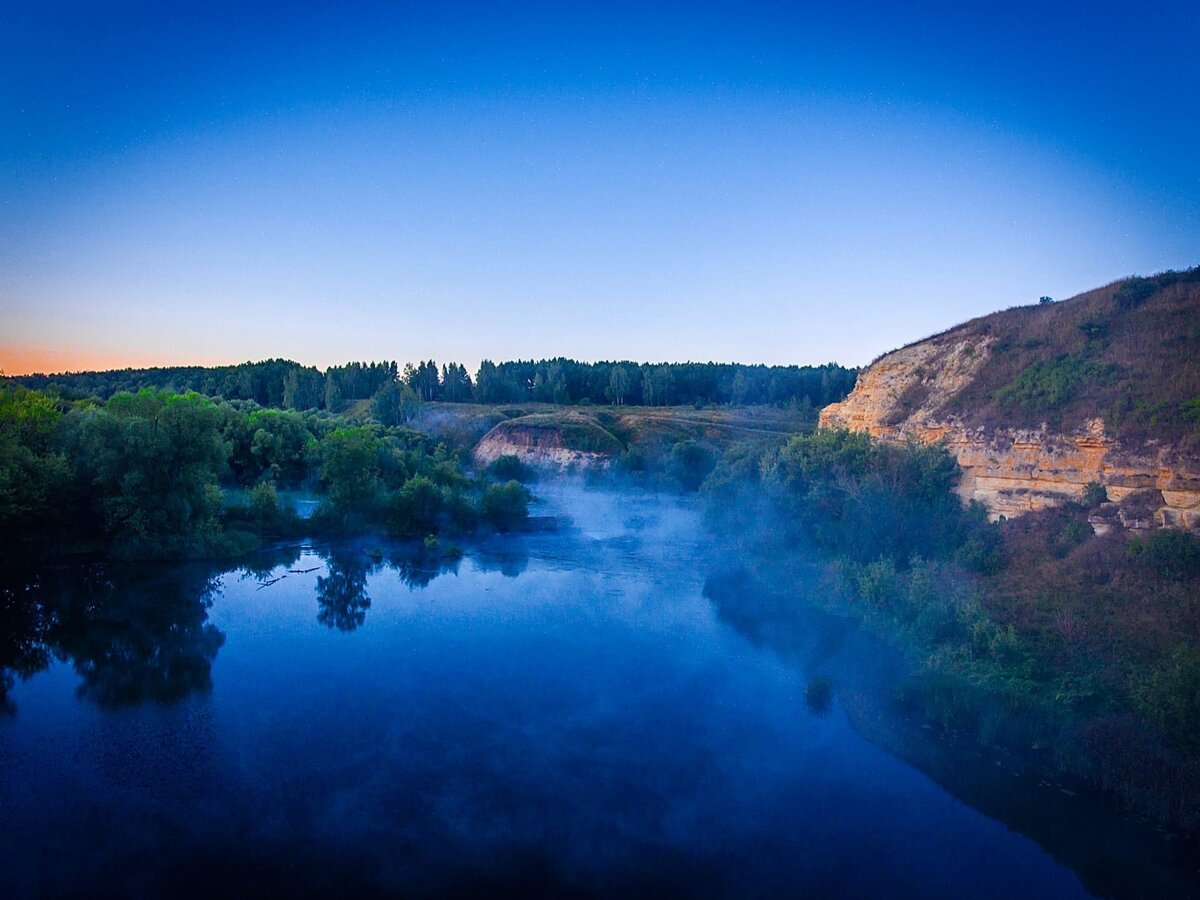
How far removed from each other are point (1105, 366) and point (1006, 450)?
5727 millimetres

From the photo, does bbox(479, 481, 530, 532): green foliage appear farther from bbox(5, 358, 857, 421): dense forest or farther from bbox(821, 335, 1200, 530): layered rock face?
bbox(5, 358, 857, 421): dense forest

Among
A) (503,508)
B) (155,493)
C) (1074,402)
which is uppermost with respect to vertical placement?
(1074,402)

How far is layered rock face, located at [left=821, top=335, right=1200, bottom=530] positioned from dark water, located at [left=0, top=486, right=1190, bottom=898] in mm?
10744

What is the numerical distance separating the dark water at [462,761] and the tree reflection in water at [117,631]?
0.47 ft

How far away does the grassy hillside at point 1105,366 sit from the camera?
27344 millimetres

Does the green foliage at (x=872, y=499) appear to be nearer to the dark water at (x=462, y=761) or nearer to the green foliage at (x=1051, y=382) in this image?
the green foliage at (x=1051, y=382)

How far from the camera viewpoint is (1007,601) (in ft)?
81.6

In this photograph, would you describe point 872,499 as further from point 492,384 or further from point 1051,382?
point 492,384

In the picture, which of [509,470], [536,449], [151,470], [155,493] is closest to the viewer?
[151,470]

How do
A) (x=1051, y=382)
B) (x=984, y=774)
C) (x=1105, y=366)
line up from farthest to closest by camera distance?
(x=1051, y=382) → (x=1105, y=366) → (x=984, y=774)

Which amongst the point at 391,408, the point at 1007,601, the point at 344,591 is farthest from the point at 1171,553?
the point at 391,408

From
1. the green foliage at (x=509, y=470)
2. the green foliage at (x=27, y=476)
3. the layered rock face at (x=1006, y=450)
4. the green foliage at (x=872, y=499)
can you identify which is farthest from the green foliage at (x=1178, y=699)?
the green foliage at (x=509, y=470)

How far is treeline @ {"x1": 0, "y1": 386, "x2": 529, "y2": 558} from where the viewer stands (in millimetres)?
34531

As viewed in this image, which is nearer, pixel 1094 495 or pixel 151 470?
pixel 1094 495
